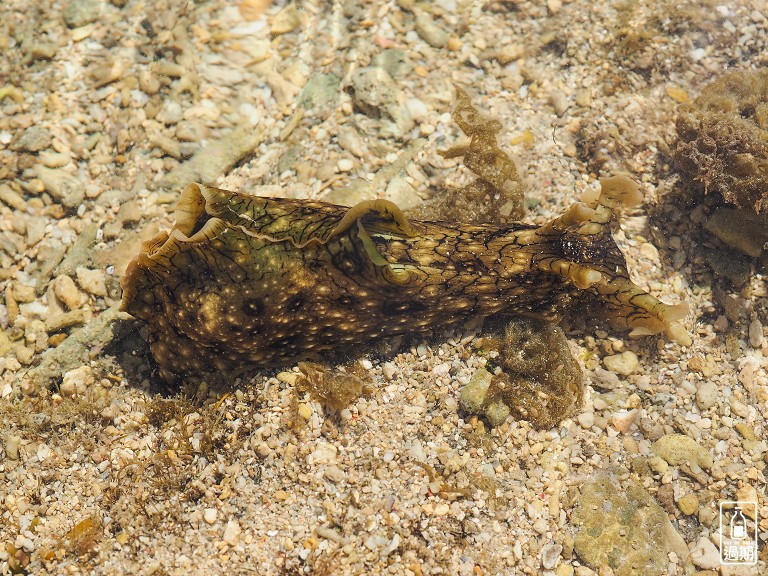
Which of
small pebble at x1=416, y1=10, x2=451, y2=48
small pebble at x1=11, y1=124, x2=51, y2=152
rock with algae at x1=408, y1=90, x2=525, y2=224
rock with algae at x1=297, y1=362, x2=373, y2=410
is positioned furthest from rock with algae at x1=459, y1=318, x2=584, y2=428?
small pebble at x1=11, y1=124, x2=51, y2=152

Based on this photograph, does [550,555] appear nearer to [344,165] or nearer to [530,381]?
[530,381]

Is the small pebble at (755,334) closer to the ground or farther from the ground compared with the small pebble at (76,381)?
farther from the ground

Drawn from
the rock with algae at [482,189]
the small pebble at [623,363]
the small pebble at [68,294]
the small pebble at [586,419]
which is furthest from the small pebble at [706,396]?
the small pebble at [68,294]

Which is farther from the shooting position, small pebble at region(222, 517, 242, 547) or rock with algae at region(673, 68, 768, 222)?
rock with algae at region(673, 68, 768, 222)

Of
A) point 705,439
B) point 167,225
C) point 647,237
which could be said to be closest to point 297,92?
point 167,225

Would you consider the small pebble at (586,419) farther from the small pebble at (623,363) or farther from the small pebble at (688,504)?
the small pebble at (688,504)

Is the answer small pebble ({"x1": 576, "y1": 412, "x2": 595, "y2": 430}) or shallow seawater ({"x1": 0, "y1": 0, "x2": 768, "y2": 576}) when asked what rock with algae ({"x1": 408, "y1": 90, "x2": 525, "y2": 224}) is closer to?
shallow seawater ({"x1": 0, "y1": 0, "x2": 768, "y2": 576})

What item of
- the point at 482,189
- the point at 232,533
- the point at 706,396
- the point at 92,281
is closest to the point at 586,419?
the point at 706,396
